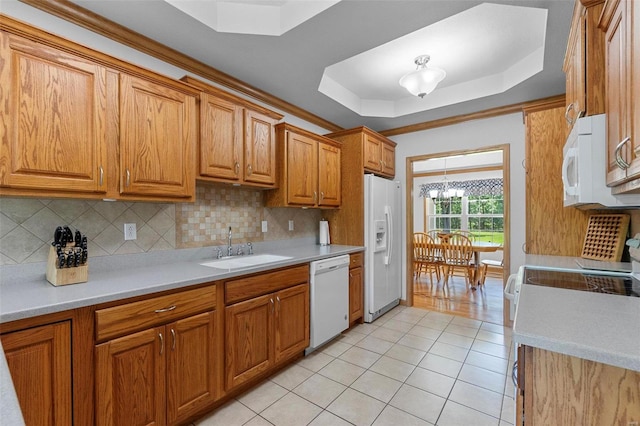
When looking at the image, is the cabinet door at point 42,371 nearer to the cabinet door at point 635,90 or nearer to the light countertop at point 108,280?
the light countertop at point 108,280

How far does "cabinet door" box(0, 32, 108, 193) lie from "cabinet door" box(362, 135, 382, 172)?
8.10 feet

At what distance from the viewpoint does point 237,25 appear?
1821 millimetres

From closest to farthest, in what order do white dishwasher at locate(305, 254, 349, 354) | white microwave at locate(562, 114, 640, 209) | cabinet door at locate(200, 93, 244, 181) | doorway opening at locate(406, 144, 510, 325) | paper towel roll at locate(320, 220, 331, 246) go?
1. white microwave at locate(562, 114, 640, 209)
2. cabinet door at locate(200, 93, 244, 181)
3. white dishwasher at locate(305, 254, 349, 354)
4. paper towel roll at locate(320, 220, 331, 246)
5. doorway opening at locate(406, 144, 510, 325)

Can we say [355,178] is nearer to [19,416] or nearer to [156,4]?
[156,4]

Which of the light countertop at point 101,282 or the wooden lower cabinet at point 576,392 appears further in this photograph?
the light countertop at point 101,282

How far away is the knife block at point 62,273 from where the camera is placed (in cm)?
139

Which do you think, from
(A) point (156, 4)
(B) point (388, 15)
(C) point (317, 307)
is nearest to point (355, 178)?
(C) point (317, 307)

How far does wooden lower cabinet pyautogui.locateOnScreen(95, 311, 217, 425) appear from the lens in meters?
1.29

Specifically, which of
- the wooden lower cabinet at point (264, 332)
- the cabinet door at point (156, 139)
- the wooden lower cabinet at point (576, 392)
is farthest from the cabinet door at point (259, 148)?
the wooden lower cabinet at point (576, 392)

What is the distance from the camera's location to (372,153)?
133 inches

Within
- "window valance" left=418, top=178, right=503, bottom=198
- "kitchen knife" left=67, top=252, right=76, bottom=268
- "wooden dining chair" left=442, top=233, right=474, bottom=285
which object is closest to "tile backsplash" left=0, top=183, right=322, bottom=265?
"kitchen knife" left=67, top=252, right=76, bottom=268

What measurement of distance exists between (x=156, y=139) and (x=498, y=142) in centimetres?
344

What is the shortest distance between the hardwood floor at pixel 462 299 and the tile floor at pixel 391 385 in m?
0.60

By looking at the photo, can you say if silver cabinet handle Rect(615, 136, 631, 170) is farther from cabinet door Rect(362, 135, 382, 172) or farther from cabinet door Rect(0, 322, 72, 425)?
cabinet door Rect(362, 135, 382, 172)
